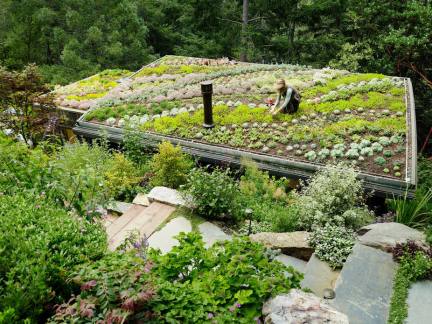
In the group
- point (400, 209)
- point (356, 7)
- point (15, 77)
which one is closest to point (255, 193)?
point (400, 209)

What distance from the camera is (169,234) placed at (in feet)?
16.5

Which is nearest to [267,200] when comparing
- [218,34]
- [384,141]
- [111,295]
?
[384,141]

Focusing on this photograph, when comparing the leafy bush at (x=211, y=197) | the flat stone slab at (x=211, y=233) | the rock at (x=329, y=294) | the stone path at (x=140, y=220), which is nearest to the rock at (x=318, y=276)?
the rock at (x=329, y=294)

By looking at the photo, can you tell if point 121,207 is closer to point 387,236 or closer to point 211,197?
point 211,197

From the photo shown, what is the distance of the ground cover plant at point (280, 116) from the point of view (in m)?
6.96

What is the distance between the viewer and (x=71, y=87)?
12.2 m

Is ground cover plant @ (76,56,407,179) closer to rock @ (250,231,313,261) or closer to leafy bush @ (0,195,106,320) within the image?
rock @ (250,231,313,261)

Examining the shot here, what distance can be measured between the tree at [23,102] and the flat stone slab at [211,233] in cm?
520

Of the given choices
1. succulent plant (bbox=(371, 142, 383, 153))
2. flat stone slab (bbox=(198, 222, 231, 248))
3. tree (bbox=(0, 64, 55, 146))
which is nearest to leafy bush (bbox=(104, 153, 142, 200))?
flat stone slab (bbox=(198, 222, 231, 248))

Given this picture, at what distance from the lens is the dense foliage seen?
2469mm

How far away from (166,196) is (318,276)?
2558 millimetres

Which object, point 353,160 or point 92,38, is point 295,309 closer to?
point 353,160

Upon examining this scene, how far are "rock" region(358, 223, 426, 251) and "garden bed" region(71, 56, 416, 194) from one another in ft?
4.35

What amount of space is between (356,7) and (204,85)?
9520 mm
